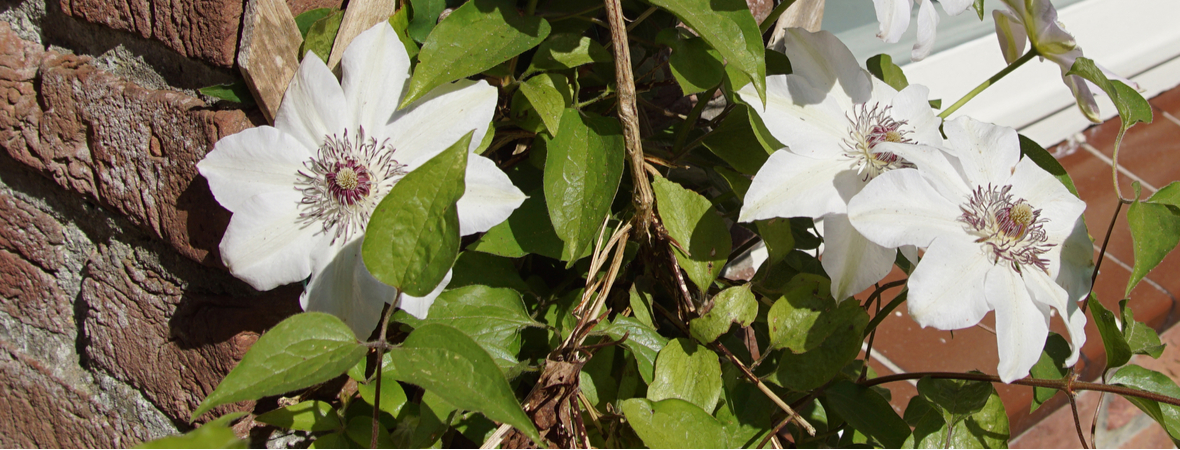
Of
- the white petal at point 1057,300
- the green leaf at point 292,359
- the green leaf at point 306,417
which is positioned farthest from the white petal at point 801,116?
the green leaf at point 306,417

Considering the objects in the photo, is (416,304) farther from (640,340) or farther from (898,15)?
(898,15)

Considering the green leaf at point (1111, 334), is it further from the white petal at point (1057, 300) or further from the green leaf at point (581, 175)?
the green leaf at point (581, 175)

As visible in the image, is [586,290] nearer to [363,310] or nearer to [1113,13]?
[363,310]

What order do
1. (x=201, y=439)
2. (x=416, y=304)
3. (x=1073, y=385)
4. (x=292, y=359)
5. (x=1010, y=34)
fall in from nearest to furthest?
(x=201, y=439) < (x=292, y=359) < (x=416, y=304) < (x=1073, y=385) < (x=1010, y=34)

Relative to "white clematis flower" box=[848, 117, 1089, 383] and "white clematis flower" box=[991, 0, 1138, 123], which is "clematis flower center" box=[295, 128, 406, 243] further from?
"white clematis flower" box=[991, 0, 1138, 123]

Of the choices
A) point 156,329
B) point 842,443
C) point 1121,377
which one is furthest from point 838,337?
point 156,329

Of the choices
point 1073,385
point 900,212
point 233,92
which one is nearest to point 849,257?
point 900,212
